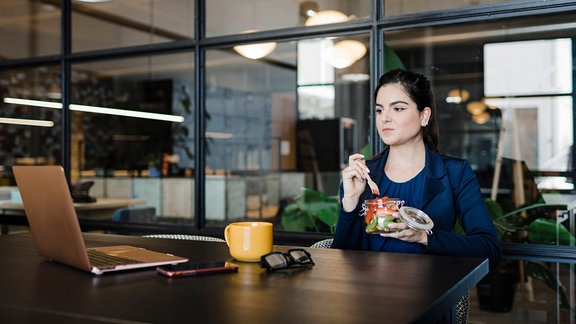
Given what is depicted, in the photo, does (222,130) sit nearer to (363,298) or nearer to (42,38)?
Answer: (42,38)

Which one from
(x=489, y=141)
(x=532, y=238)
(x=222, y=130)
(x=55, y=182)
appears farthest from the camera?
(x=489, y=141)

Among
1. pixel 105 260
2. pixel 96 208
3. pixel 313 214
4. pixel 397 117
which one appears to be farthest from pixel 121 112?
pixel 105 260

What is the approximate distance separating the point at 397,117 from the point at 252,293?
1.10 m

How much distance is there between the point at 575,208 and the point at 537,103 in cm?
461

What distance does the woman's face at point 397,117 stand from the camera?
1976 millimetres

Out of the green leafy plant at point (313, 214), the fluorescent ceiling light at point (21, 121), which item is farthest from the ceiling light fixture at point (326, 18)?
the fluorescent ceiling light at point (21, 121)

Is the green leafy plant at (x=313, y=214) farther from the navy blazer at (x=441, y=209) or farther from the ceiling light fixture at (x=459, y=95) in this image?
A: the ceiling light fixture at (x=459, y=95)

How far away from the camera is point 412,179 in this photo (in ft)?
6.46

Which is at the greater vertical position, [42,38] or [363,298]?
[42,38]

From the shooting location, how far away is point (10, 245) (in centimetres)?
178

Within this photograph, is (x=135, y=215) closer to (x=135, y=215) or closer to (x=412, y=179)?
(x=135, y=215)

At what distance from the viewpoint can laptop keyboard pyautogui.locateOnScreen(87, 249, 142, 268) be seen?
1294 millimetres

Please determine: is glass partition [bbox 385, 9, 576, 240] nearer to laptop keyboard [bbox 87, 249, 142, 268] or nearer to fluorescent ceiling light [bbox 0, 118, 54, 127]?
laptop keyboard [bbox 87, 249, 142, 268]

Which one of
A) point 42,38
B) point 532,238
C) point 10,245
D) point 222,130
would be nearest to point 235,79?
point 222,130
